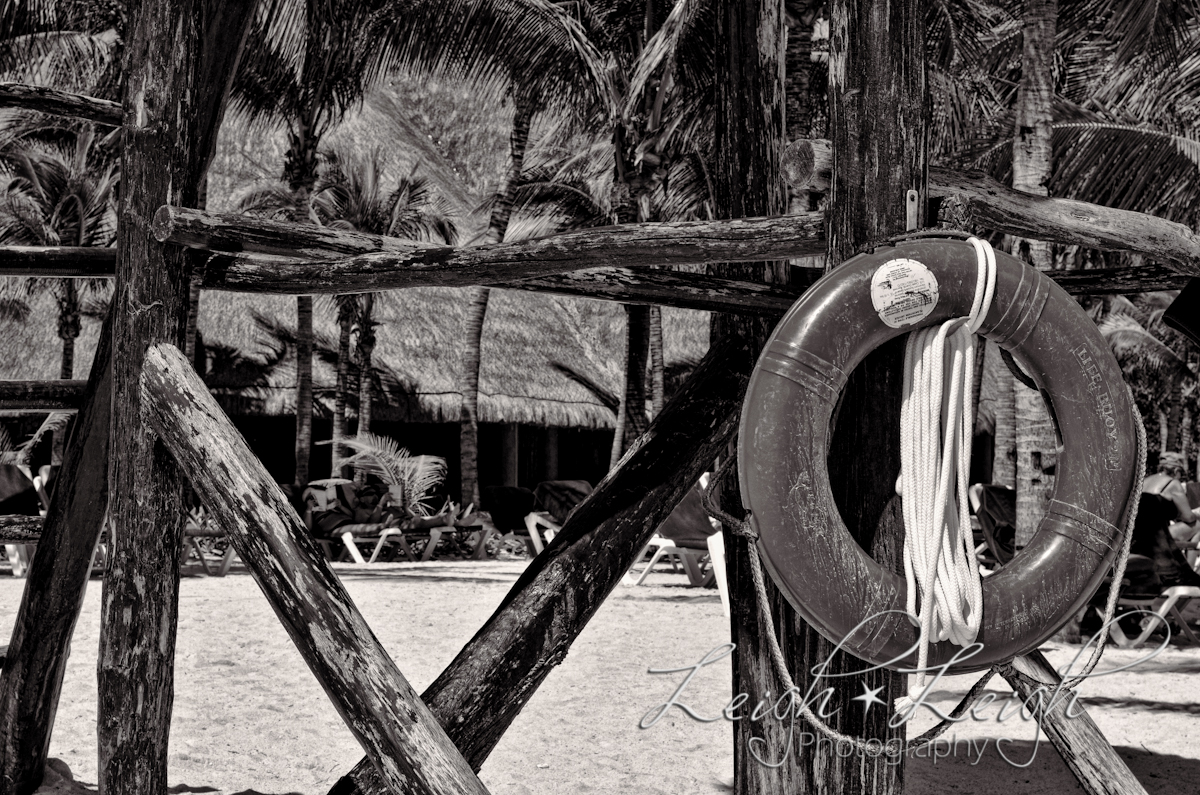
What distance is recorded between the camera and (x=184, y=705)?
15.4 ft

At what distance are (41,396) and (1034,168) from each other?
553 cm

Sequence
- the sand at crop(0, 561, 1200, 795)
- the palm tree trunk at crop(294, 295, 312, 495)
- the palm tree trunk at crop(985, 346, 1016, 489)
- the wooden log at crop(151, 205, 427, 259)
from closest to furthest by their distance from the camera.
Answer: the wooden log at crop(151, 205, 427, 259) → the sand at crop(0, 561, 1200, 795) → the palm tree trunk at crop(985, 346, 1016, 489) → the palm tree trunk at crop(294, 295, 312, 495)

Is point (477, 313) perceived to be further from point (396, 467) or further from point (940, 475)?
point (940, 475)

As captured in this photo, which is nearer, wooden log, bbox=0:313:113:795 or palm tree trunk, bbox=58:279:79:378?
wooden log, bbox=0:313:113:795

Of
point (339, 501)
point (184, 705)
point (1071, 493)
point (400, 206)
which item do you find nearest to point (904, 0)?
point (1071, 493)

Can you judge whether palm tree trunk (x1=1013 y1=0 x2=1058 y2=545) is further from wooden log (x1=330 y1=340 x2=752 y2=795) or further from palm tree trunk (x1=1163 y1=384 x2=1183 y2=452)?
palm tree trunk (x1=1163 y1=384 x2=1183 y2=452)

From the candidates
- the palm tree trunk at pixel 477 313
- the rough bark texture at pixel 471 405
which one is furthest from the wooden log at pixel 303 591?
the rough bark texture at pixel 471 405

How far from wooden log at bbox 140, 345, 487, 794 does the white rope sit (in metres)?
0.87

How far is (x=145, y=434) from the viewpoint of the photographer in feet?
8.18

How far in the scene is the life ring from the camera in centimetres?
197

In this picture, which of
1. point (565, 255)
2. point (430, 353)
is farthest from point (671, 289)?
point (430, 353)

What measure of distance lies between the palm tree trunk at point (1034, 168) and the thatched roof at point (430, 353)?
1066 cm

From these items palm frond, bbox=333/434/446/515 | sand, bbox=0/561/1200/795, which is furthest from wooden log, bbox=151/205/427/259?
palm frond, bbox=333/434/446/515

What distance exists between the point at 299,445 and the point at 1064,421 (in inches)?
529
